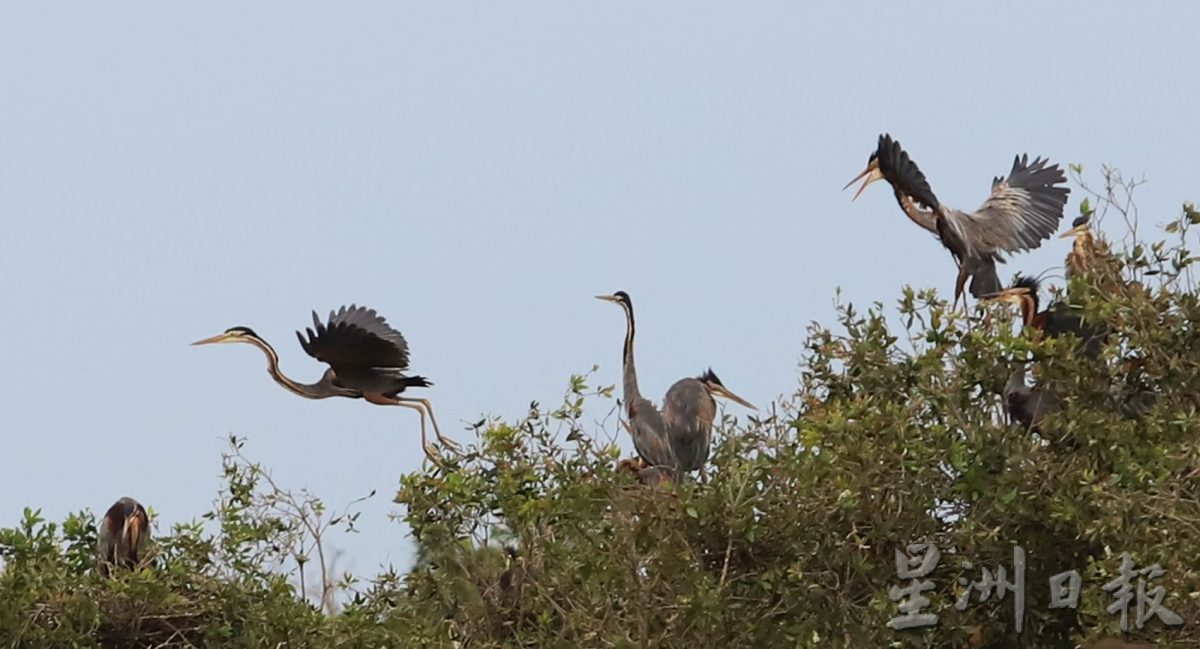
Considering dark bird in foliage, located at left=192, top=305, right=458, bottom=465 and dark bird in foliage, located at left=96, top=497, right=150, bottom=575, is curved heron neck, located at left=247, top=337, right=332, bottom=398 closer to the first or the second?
dark bird in foliage, located at left=192, top=305, right=458, bottom=465

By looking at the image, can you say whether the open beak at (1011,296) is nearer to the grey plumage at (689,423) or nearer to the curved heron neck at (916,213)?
the grey plumage at (689,423)

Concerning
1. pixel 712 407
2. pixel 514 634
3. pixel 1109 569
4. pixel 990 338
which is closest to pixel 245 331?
pixel 712 407

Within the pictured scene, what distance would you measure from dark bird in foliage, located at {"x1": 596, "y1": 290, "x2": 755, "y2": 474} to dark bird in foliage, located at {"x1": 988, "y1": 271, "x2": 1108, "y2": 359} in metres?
2.12

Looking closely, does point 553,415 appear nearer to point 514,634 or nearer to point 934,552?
point 514,634

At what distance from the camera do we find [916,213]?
43.8 feet

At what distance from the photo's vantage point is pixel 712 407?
1200cm

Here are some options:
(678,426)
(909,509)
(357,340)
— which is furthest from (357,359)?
(909,509)

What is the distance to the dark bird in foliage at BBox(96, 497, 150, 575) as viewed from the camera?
31.7 feet

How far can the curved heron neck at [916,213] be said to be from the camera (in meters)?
13.2

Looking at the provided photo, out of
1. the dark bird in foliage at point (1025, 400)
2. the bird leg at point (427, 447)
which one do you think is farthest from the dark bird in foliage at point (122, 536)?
the dark bird in foliage at point (1025, 400)

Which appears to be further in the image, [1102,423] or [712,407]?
[712,407]

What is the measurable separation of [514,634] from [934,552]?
198 cm

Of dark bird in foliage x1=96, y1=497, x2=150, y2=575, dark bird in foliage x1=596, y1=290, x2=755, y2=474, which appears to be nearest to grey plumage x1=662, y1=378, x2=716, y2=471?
dark bird in foliage x1=596, y1=290, x2=755, y2=474

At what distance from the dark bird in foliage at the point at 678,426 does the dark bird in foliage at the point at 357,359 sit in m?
1.61
